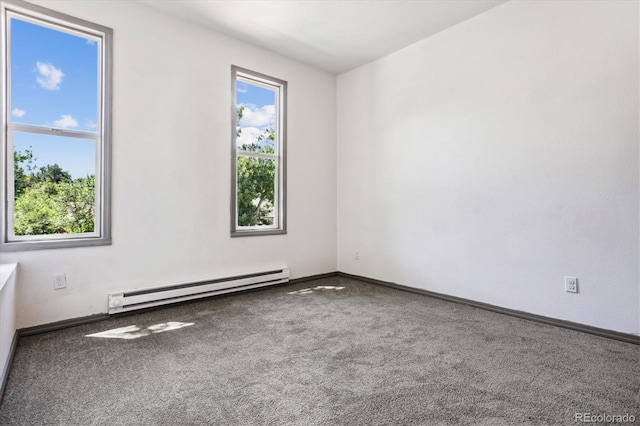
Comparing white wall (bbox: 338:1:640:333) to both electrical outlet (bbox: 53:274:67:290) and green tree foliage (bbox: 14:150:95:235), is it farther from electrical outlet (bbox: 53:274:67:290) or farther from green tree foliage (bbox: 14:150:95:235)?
electrical outlet (bbox: 53:274:67:290)

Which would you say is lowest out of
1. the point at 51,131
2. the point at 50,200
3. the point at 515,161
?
the point at 50,200

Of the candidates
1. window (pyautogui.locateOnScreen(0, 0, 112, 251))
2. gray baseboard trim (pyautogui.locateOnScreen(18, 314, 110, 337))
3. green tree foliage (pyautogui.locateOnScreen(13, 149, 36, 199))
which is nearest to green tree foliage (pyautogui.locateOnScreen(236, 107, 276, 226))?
window (pyautogui.locateOnScreen(0, 0, 112, 251))

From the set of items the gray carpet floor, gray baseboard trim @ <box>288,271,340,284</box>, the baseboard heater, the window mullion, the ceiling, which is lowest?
the gray carpet floor

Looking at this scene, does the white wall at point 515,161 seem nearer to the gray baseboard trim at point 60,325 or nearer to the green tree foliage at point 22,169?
the gray baseboard trim at point 60,325

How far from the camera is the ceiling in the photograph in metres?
3.25

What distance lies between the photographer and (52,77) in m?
2.92

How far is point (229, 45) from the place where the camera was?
389 cm

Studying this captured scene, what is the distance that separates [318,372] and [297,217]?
2.66m

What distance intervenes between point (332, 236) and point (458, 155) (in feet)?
6.80

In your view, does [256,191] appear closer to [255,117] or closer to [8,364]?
[255,117]

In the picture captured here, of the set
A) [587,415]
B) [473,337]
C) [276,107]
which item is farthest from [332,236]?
[587,415]

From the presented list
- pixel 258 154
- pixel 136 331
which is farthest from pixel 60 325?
pixel 258 154

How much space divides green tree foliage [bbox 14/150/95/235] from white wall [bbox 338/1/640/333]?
10.2ft

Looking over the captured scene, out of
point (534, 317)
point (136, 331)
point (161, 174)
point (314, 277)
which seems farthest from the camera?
point (314, 277)
